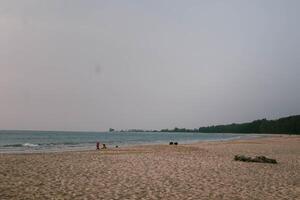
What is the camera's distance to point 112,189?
11000 millimetres

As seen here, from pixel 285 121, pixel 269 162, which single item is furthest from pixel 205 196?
pixel 285 121

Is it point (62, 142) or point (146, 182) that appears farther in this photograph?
point (62, 142)

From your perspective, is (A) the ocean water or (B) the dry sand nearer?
(B) the dry sand

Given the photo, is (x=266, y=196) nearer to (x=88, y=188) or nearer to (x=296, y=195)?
(x=296, y=195)

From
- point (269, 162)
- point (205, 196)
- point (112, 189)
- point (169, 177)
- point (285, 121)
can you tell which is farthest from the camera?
point (285, 121)

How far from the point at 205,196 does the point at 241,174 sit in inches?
201

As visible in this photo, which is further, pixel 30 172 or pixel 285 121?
pixel 285 121

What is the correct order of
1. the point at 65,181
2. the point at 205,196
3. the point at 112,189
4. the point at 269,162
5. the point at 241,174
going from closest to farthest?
the point at 205,196 < the point at 112,189 < the point at 65,181 < the point at 241,174 < the point at 269,162

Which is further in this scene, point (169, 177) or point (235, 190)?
point (169, 177)

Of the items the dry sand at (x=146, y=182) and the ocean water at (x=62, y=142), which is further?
the ocean water at (x=62, y=142)

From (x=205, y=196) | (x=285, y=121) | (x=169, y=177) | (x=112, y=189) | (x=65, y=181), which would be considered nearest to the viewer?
(x=205, y=196)

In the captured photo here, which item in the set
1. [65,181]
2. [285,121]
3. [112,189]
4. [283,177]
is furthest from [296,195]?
[285,121]

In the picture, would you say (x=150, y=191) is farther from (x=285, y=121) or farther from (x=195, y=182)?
(x=285, y=121)

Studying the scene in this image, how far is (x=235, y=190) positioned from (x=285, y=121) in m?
167
